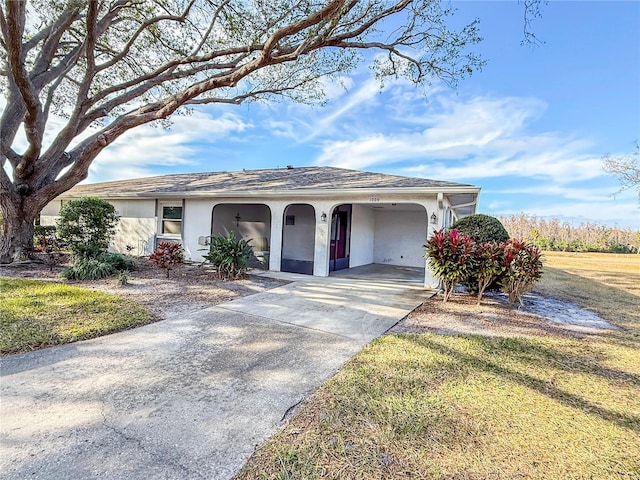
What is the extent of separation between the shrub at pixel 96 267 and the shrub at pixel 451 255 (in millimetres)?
8727

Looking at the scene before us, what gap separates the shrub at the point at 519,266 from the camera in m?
6.66

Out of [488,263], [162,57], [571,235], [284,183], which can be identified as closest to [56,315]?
[284,183]

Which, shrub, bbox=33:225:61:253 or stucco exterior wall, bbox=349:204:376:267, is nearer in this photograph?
shrub, bbox=33:225:61:253

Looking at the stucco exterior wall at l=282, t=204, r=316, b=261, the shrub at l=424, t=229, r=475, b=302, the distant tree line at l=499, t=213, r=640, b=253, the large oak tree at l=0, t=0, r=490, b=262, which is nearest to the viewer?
the shrub at l=424, t=229, r=475, b=302

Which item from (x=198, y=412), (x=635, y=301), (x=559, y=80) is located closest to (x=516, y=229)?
(x=559, y=80)

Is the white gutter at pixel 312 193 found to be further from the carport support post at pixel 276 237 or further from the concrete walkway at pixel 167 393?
the concrete walkway at pixel 167 393

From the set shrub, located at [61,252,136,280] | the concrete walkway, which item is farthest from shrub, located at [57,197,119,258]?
the concrete walkway

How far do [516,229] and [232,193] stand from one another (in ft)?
109

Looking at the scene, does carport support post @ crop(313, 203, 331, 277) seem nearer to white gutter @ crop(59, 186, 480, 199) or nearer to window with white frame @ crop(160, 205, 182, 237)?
white gutter @ crop(59, 186, 480, 199)

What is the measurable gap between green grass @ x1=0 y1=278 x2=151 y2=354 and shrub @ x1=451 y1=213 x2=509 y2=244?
25.3ft

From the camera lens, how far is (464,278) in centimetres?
712

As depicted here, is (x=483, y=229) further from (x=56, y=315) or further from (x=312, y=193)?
(x=56, y=315)

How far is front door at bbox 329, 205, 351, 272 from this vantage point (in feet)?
42.2

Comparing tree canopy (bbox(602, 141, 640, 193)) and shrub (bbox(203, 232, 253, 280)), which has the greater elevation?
tree canopy (bbox(602, 141, 640, 193))
